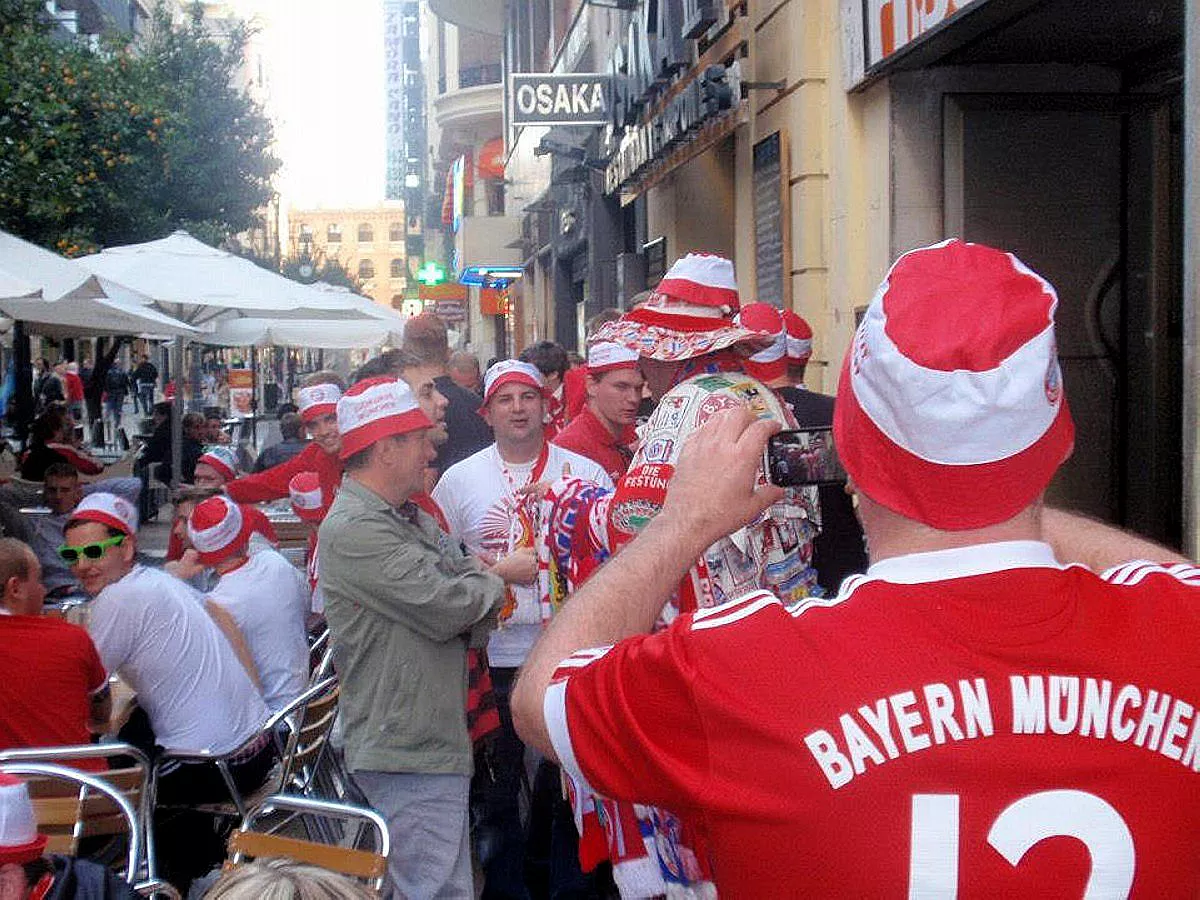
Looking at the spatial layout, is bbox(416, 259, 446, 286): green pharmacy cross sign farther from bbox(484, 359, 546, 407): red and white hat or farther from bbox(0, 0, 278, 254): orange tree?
bbox(484, 359, 546, 407): red and white hat

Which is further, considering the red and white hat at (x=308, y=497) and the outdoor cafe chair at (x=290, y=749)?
the red and white hat at (x=308, y=497)

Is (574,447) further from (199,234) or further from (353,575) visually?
(199,234)

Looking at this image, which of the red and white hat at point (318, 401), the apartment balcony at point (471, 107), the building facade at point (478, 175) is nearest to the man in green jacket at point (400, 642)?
the red and white hat at point (318, 401)

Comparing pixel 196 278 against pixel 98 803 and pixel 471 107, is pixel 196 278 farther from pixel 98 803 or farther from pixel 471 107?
pixel 471 107

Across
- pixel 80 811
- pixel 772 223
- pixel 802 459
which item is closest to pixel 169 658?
pixel 80 811

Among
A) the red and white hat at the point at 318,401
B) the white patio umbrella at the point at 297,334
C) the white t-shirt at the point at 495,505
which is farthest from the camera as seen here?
the white patio umbrella at the point at 297,334

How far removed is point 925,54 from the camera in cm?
680

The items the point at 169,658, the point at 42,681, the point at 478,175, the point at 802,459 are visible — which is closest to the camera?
the point at 802,459

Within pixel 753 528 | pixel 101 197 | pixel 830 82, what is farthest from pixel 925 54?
pixel 101 197

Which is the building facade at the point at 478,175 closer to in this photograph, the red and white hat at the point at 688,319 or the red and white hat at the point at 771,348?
the red and white hat at the point at 771,348

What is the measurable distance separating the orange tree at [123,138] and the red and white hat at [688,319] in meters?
11.8

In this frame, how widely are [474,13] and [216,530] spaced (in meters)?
27.8

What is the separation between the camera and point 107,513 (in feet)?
18.3

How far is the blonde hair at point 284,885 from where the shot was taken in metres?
2.46
